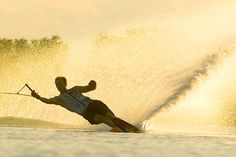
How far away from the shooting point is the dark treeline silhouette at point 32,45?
81875 millimetres

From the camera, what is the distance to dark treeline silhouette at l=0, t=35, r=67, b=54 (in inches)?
3223

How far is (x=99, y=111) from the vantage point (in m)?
18.8

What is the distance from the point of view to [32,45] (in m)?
82.1

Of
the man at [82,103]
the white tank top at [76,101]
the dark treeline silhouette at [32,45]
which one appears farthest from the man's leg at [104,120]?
the dark treeline silhouette at [32,45]

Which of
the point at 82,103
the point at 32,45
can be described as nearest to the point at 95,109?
the point at 82,103

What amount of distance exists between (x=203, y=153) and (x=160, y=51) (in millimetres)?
18797

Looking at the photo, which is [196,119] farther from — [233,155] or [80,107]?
[233,155]

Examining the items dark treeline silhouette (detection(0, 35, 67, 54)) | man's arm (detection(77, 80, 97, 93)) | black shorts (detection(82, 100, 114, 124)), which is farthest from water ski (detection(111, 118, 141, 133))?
dark treeline silhouette (detection(0, 35, 67, 54))

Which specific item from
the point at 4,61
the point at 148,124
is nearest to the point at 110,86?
the point at 148,124

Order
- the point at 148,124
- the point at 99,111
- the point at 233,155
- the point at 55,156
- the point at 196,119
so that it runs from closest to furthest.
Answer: the point at 55,156
the point at 233,155
the point at 99,111
the point at 148,124
the point at 196,119

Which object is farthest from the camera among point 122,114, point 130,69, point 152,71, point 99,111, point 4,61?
point 4,61

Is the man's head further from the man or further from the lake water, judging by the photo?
the lake water

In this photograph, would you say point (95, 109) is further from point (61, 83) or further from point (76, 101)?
point (61, 83)

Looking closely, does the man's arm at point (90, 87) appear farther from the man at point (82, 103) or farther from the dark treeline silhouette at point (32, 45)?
the dark treeline silhouette at point (32, 45)
